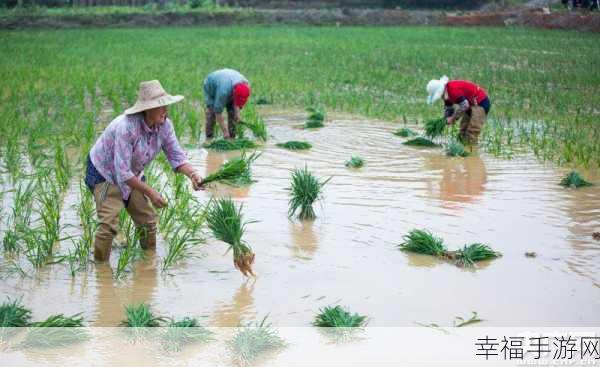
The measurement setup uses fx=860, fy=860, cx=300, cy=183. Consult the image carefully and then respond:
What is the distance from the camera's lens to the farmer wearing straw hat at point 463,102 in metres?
8.34

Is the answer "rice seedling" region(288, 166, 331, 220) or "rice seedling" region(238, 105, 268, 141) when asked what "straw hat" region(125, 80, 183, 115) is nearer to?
"rice seedling" region(288, 166, 331, 220)

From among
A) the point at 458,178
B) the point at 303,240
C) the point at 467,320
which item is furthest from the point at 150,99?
the point at 458,178

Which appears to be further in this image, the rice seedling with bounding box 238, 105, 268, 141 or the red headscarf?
the rice seedling with bounding box 238, 105, 268, 141

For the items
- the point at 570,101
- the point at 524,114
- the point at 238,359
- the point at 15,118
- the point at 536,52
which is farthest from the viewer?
the point at 536,52

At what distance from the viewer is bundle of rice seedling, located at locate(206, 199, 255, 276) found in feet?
15.1

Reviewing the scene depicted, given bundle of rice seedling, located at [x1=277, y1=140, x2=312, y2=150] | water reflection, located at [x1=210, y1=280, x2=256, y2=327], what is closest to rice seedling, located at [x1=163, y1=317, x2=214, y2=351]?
water reflection, located at [x1=210, y1=280, x2=256, y2=327]

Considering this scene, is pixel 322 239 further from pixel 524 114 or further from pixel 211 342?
pixel 524 114

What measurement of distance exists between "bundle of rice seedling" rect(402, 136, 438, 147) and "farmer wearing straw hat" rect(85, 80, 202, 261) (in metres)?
4.09

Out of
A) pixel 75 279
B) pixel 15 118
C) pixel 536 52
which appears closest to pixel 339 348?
pixel 75 279

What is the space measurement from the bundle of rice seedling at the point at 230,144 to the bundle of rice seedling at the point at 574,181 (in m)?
3.03

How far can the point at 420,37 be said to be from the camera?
21.7m

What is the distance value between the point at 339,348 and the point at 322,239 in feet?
5.73

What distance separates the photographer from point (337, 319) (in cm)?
389

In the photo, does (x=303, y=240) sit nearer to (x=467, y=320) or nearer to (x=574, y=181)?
(x=467, y=320)
